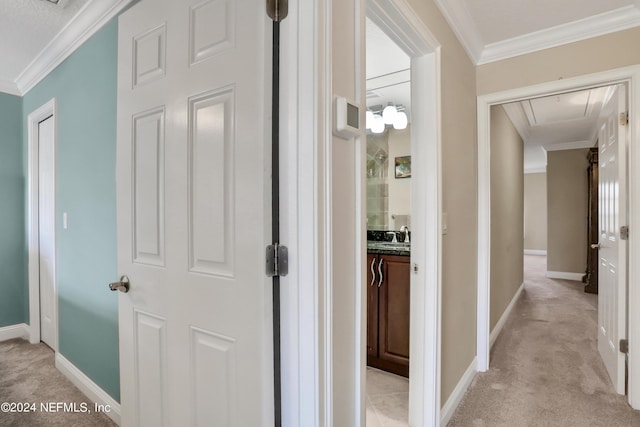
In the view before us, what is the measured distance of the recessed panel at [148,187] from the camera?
3.88ft

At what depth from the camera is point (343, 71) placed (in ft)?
3.33

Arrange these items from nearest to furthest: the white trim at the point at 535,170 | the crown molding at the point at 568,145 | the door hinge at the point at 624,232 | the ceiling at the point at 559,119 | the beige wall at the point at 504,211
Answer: the door hinge at the point at 624,232 → the beige wall at the point at 504,211 → the ceiling at the point at 559,119 → the crown molding at the point at 568,145 → the white trim at the point at 535,170

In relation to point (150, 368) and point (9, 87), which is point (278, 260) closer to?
point (150, 368)

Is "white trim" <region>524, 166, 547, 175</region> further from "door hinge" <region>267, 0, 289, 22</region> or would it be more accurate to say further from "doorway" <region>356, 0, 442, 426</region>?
"door hinge" <region>267, 0, 289, 22</region>

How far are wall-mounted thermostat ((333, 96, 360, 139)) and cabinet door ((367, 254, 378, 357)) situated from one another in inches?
61.3

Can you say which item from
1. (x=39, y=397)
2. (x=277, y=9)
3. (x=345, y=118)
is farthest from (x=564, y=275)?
(x=39, y=397)

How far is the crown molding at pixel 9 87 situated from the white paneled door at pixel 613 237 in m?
4.81

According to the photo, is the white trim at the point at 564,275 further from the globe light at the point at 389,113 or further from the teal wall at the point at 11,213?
the teal wall at the point at 11,213

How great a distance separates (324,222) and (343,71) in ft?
1.59

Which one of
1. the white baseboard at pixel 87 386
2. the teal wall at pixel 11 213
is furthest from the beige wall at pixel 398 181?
the teal wall at pixel 11 213

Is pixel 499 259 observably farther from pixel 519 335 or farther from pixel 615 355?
pixel 615 355

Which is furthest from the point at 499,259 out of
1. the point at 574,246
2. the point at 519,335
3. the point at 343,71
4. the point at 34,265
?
the point at 34,265

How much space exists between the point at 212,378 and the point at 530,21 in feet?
8.92

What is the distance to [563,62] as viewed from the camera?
2.25 m
